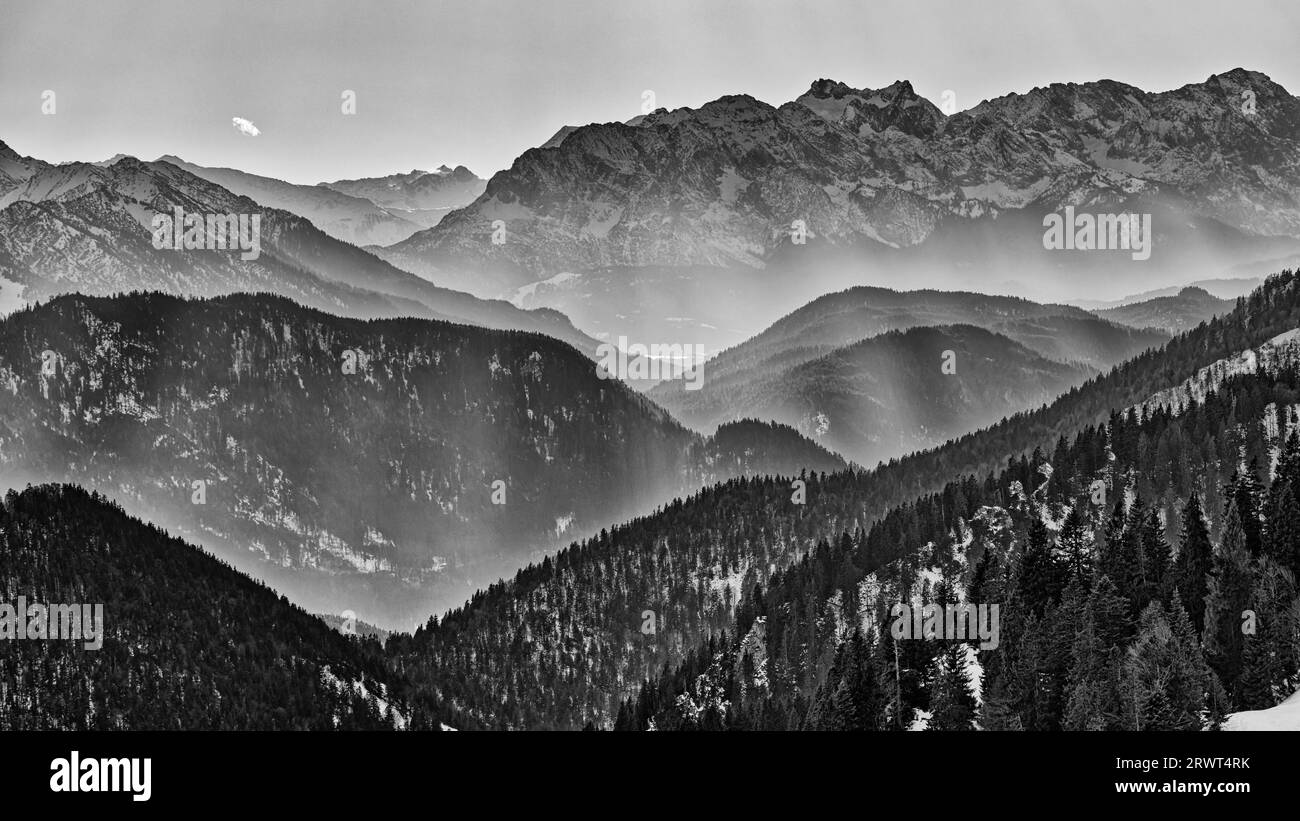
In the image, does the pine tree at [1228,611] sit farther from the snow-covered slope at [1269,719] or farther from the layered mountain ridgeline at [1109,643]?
the snow-covered slope at [1269,719]

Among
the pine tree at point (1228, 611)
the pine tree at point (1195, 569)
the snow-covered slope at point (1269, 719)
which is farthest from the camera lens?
the pine tree at point (1195, 569)

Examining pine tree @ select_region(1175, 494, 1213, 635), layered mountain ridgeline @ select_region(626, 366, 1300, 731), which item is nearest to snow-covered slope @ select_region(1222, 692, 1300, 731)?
layered mountain ridgeline @ select_region(626, 366, 1300, 731)

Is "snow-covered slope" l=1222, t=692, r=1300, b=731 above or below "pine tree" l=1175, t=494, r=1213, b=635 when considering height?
below

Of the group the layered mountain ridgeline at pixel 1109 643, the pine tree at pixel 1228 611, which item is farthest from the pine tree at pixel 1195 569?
the pine tree at pixel 1228 611

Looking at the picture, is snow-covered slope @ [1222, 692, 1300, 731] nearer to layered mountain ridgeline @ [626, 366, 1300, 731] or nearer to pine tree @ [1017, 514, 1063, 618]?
layered mountain ridgeline @ [626, 366, 1300, 731]

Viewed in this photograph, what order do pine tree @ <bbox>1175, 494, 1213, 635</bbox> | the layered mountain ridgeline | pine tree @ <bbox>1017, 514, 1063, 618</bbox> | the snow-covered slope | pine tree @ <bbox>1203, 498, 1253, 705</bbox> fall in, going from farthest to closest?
pine tree @ <bbox>1017, 514, 1063, 618</bbox>
pine tree @ <bbox>1175, 494, 1213, 635</bbox>
pine tree @ <bbox>1203, 498, 1253, 705</bbox>
the layered mountain ridgeline
the snow-covered slope

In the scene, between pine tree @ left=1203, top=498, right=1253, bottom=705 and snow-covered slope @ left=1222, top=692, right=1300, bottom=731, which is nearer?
snow-covered slope @ left=1222, top=692, right=1300, bottom=731
